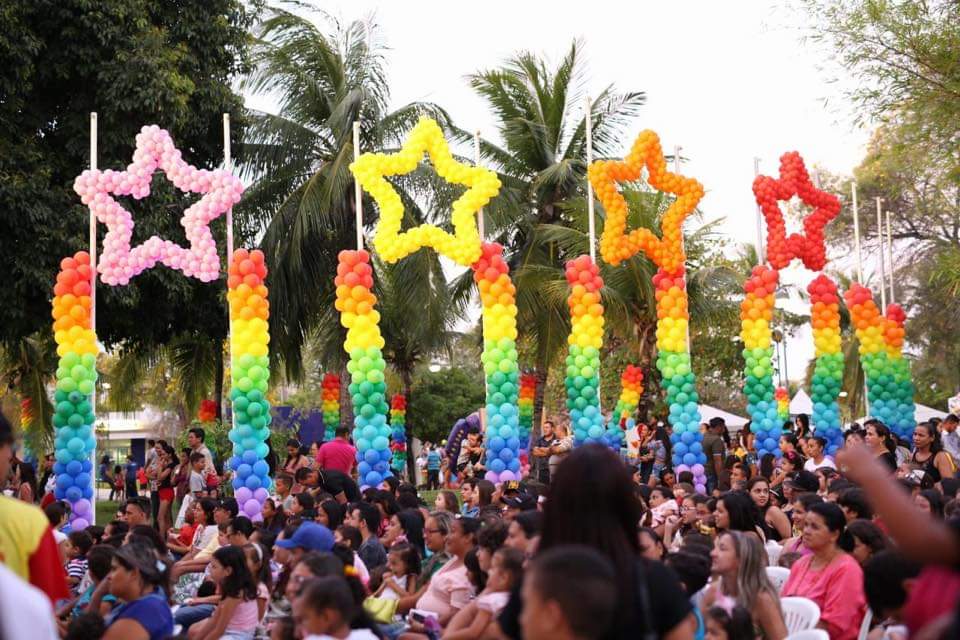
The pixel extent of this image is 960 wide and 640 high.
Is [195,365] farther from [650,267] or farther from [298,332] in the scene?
[650,267]

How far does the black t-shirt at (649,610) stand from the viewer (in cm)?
347

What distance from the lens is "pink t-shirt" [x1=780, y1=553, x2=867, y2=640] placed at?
20.7 ft

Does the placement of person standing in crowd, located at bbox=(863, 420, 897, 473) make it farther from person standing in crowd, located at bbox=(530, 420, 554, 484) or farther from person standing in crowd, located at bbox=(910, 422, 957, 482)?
person standing in crowd, located at bbox=(530, 420, 554, 484)

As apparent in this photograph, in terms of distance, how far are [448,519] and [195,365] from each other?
52.6ft

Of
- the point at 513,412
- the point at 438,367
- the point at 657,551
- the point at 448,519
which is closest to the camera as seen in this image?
the point at 657,551

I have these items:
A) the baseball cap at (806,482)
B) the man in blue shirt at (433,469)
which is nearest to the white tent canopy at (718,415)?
the man in blue shirt at (433,469)

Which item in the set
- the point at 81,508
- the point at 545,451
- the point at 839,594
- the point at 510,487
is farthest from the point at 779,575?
the point at 545,451

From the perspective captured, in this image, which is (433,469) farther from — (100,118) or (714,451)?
(714,451)

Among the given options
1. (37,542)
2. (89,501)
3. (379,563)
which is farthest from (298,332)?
(37,542)

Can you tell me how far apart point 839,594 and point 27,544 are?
409 centimetres

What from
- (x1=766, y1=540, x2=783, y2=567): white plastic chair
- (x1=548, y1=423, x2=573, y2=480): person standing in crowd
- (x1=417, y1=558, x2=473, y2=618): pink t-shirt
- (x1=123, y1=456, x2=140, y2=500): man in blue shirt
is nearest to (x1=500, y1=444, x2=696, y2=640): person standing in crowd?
(x1=417, y1=558, x2=473, y2=618): pink t-shirt

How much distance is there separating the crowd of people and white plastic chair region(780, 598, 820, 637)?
5.0 inches

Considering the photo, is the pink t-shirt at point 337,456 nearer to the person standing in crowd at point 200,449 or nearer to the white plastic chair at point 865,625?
the person standing in crowd at point 200,449

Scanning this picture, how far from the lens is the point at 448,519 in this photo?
852 centimetres
